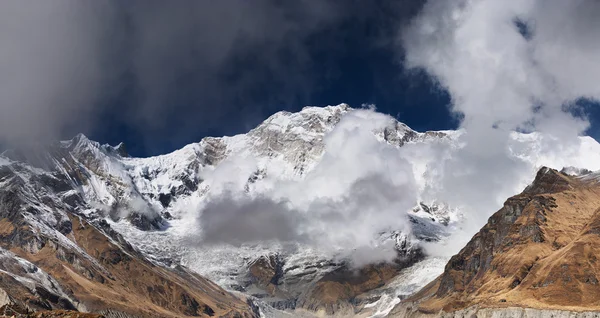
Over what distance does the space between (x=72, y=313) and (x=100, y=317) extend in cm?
1657

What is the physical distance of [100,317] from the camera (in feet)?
391

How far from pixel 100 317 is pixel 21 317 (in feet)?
46.0

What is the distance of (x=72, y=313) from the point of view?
437 ft

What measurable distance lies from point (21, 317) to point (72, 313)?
11.7 metres

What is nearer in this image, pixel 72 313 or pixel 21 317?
pixel 21 317

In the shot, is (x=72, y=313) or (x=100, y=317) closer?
(x=100, y=317)

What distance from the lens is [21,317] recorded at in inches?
4835
